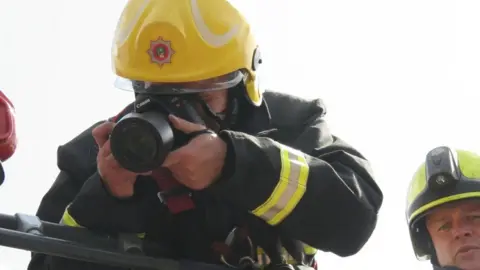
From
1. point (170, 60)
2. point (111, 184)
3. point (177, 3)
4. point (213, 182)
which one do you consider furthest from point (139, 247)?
point (177, 3)

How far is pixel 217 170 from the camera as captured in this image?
2963mm

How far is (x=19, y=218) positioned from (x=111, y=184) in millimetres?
304

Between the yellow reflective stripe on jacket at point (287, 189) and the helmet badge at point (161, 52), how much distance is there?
1.82ft

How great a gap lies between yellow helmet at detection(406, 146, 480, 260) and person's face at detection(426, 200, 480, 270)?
48mm

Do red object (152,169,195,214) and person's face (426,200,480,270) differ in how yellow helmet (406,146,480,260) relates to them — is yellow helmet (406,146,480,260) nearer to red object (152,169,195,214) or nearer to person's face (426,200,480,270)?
person's face (426,200,480,270)

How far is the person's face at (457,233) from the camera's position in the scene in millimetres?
3996

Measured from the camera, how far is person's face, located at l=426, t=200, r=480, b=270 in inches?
157

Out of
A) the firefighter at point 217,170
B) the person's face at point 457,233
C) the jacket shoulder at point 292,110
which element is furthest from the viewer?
the person's face at point 457,233

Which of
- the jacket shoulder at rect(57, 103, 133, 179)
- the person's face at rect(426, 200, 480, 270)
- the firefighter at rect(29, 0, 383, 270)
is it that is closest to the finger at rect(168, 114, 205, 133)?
the firefighter at rect(29, 0, 383, 270)

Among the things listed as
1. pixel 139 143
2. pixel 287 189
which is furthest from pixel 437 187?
pixel 139 143

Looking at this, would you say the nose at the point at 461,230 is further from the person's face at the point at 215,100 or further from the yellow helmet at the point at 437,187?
the person's face at the point at 215,100

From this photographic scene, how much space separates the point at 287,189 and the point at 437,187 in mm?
1560

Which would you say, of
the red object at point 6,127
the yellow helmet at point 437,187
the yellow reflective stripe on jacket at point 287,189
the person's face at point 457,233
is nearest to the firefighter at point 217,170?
the yellow reflective stripe on jacket at point 287,189

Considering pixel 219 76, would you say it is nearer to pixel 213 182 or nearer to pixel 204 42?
pixel 204 42
